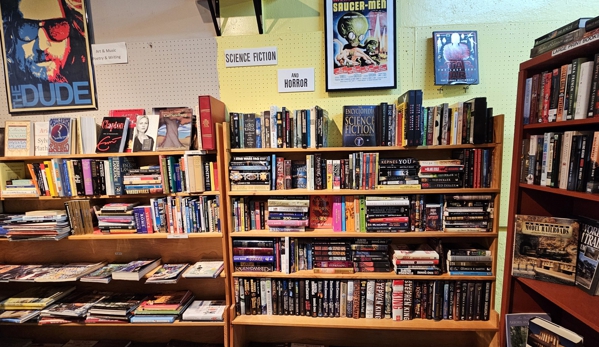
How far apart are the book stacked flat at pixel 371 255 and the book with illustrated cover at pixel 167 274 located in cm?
112

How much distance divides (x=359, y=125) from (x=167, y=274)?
153 centimetres

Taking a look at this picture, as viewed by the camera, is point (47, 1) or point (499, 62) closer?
point (499, 62)

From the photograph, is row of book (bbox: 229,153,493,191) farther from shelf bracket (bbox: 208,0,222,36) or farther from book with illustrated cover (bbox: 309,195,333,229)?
shelf bracket (bbox: 208,0,222,36)

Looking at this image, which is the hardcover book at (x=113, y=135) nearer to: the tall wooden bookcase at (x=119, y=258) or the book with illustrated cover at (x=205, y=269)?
the tall wooden bookcase at (x=119, y=258)

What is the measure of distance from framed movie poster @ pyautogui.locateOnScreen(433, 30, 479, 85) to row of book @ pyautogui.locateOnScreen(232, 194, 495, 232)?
0.72 metres

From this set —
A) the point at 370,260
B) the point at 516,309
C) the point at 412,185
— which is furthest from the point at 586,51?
the point at 370,260

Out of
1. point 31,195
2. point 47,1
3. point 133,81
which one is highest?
point 47,1

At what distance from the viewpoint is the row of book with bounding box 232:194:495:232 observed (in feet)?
5.13

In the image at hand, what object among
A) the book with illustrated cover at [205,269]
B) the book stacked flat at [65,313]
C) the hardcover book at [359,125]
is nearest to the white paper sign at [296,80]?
the hardcover book at [359,125]

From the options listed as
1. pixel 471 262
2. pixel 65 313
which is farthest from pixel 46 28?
pixel 471 262

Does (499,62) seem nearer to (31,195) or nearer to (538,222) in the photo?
(538,222)

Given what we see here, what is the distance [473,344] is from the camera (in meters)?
1.85

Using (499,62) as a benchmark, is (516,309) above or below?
below

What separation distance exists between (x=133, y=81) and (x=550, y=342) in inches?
105
